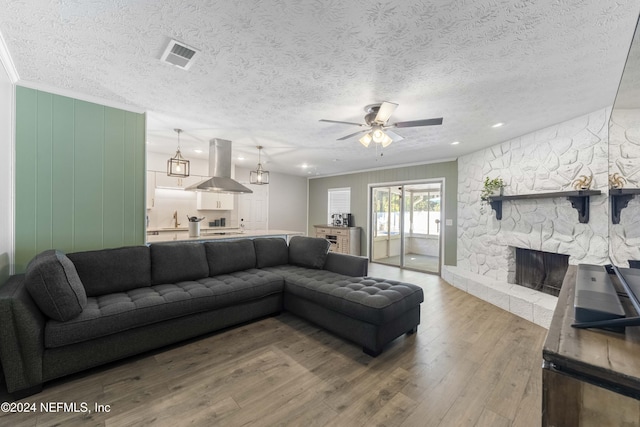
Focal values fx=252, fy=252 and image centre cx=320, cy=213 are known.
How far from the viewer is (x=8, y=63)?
2.16m

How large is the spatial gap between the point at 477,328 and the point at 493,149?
3.09 metres

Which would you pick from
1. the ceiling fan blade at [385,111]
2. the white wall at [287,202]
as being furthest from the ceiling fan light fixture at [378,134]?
the white wall at [287,202]

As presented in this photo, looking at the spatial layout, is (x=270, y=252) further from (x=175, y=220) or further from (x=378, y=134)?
(x=175, y=220)

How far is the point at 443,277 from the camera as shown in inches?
204

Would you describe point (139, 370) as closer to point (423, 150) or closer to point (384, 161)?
point (423, 150)

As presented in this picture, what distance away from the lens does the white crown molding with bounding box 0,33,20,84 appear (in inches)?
77.7

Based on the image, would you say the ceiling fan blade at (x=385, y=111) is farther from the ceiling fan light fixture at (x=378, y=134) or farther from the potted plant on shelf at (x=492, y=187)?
the potted plant on shelf at (x=492, y=187)

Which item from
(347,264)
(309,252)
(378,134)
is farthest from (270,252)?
(378,134)

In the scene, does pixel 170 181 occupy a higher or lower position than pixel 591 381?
higher

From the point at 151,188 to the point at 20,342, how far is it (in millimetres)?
4305

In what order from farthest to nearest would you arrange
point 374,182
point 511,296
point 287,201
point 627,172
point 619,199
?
1. point 287,201
2. point 374,182
3. point 511,296
4. point 619,199
5. point 627,172

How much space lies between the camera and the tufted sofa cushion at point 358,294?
91.5 inches

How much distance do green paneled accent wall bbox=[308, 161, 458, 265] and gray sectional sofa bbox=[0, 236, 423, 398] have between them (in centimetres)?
295

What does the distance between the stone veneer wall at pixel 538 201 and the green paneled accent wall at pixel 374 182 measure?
0.31m
